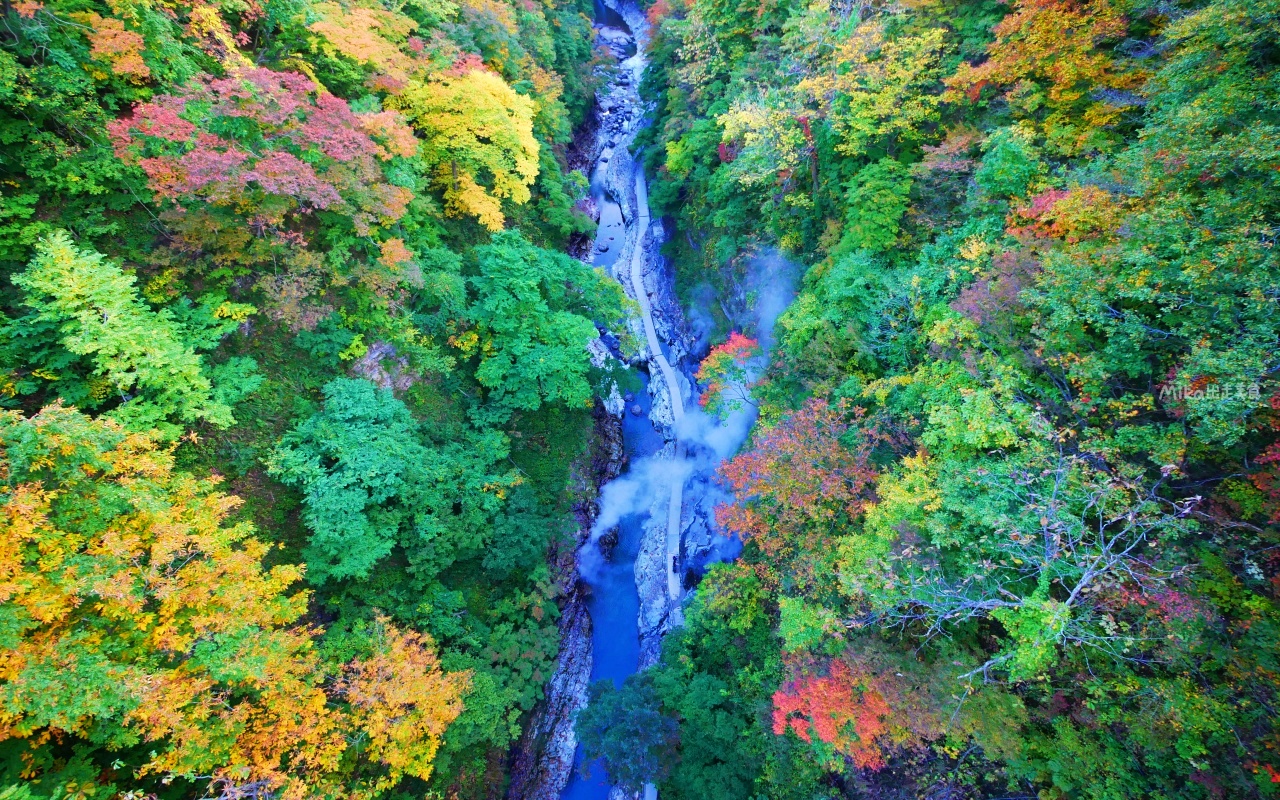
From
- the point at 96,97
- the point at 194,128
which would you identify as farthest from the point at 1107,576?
the point at 96,97

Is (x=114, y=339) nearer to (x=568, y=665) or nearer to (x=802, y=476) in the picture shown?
(x=802, y=476)

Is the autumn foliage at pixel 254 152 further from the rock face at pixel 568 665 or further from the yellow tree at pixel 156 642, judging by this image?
the rock face at pixel 568 665

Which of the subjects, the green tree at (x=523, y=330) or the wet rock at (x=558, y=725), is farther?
the green tree at (x=523, y=330)

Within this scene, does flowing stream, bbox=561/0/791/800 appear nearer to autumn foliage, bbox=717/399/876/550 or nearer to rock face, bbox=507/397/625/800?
rock face, bbox=507/397/625/800

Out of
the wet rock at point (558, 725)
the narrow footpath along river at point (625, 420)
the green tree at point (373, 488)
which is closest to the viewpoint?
the green tree at point (373, 488)

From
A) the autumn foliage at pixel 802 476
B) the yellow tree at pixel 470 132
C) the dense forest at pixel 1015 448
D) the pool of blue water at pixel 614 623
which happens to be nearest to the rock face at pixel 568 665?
the pool of blue water at pixel 614 623

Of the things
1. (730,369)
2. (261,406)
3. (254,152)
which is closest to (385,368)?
(261,406)
